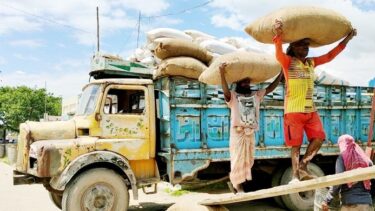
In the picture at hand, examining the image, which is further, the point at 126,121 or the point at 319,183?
the point at 126,121

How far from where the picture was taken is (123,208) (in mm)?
6836

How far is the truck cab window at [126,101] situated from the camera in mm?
7324

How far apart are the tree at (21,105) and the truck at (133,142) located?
38.7 m

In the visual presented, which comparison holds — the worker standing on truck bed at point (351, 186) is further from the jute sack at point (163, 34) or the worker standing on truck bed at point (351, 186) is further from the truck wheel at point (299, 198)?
the jute sack at point (163, 34)

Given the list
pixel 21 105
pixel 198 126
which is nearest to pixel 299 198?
pixel 198 126

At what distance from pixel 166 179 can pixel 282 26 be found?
13.3 feet

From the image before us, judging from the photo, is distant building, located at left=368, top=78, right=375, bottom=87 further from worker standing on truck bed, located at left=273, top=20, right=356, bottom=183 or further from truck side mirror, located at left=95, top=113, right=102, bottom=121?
truck side mirror, located at left=95, top=113, right=102, bottom=121

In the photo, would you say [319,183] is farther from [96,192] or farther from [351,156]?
[96,192]

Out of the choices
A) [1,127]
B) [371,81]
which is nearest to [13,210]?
[371,81]

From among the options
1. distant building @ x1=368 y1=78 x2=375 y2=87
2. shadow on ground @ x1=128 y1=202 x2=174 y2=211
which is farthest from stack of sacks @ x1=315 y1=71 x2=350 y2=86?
shadow on ground @ x1=128 y1=202 x2=174 y2=211

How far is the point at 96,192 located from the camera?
672 cm

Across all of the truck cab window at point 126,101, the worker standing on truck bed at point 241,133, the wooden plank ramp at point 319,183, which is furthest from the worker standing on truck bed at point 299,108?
the truck cab window at point 126,101

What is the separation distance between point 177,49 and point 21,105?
4068cm

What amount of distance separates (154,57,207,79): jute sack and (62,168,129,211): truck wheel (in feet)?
5.83
